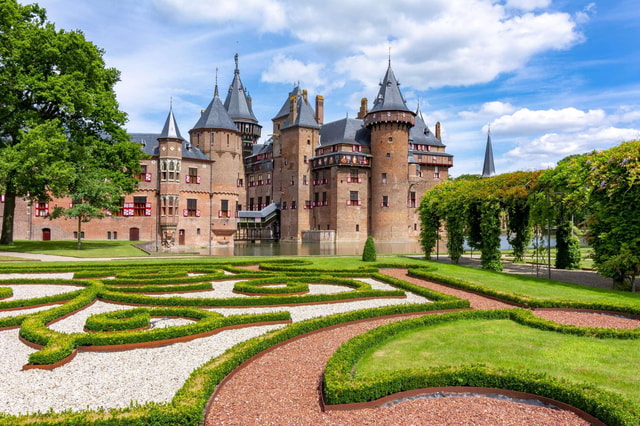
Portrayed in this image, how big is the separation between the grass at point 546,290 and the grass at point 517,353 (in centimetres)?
426

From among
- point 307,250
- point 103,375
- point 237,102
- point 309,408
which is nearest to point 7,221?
point 307,250

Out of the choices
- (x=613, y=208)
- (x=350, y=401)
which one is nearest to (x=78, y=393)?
(x=350, y=401)

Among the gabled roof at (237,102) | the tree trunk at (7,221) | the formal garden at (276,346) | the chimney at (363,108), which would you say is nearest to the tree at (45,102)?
the tree trunk at (7,221)

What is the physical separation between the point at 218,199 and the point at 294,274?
33751 mm

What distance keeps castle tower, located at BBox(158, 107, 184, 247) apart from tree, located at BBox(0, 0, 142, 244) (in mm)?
12802

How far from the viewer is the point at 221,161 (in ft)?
164

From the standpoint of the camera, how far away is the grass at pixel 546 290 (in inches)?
494

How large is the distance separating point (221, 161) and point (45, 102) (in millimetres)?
22598

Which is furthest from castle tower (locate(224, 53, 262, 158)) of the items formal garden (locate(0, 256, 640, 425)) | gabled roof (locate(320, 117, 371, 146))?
formal garden (locate(0, 256, 640, 425))

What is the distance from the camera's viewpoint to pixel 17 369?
683 cm

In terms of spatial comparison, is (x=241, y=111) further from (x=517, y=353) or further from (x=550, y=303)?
(x=517, y=353)

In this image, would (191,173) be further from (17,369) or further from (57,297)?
(17,369)

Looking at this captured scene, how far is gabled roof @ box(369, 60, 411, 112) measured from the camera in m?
58.2

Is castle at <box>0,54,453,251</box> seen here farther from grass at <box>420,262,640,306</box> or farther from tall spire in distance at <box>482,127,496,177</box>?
grass at <box>420,262,640,306</box>
